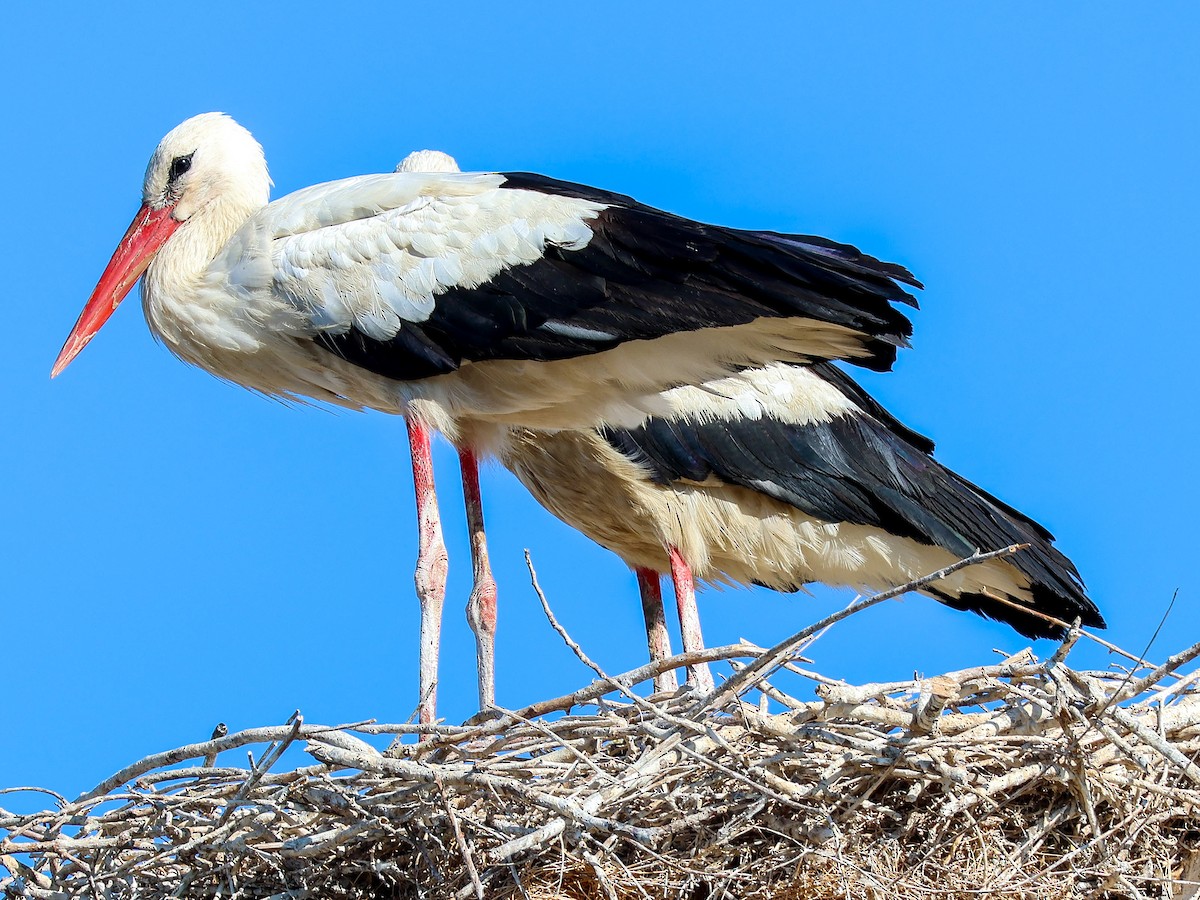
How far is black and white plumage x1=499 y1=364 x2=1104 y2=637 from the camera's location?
7625mm

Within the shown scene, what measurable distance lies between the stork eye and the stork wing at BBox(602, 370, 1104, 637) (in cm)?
203

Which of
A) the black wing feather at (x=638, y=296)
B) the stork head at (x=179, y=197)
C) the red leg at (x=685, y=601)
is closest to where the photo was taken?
the black wing feather at (x=638, y=296)

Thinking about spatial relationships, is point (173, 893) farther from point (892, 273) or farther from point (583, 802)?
point (892, 273)

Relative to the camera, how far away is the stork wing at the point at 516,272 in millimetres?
5824

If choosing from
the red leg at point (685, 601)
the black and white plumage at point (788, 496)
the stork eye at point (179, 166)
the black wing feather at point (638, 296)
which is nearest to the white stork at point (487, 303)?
the black wing feather at point (638, 296)

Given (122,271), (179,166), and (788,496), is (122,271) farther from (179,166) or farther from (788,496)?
(788,496)

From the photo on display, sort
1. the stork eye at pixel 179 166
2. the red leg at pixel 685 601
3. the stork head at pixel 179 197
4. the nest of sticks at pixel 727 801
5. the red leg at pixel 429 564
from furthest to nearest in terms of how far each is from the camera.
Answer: the red leg at pixel 685 601 < the stork eye at pixel 179 166 < the stork head at pixel 179 197 < the red leg at pixel 429 564 < the nest of sticks at pixel 727 801

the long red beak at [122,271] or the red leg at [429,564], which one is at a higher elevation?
the long red beak at [122,271]

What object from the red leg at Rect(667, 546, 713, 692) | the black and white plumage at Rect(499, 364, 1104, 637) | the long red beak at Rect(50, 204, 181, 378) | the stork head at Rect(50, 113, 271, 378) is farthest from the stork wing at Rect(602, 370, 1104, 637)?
the long red beak at Rect(50, 204, 181, 378)

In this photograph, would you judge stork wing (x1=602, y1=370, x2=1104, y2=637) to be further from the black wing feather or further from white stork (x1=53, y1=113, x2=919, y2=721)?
the black wing feather

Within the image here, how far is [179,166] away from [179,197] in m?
0.14

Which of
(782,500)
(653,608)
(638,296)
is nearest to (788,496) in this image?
(782,500)

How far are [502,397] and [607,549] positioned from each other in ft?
5.84

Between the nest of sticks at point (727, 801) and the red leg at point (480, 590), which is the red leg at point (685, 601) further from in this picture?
the nest of sticks at point (727, 801)
